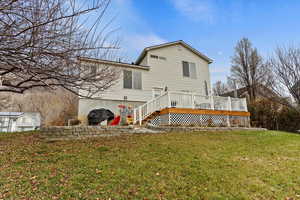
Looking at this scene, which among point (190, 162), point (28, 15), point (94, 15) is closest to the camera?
point (28, 15)

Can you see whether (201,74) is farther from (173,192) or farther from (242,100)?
(173,192)

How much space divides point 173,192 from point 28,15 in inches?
142

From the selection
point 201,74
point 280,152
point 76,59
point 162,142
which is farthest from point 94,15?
point 201,74

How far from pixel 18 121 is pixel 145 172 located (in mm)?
15524

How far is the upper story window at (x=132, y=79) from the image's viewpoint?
12241 mm

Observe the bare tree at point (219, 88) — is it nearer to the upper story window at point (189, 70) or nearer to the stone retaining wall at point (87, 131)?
the upper story window at point (189, 70)

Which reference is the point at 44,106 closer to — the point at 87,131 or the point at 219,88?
the point at 87,131

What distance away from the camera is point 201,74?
49.1 feet

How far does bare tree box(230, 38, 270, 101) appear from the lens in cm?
1741

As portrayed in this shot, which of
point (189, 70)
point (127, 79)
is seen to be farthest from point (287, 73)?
point (127, 79)

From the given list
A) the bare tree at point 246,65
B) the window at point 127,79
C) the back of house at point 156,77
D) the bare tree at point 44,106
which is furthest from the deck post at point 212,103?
the bare tree at point 44,106

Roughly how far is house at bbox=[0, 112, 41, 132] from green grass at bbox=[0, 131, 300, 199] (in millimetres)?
10888

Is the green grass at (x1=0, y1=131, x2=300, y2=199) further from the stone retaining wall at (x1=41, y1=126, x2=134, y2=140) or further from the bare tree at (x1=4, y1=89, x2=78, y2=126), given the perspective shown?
the bare tree at (x1=4, y1=89, x2=78, y2=126)

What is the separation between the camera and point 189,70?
47.9 ft
